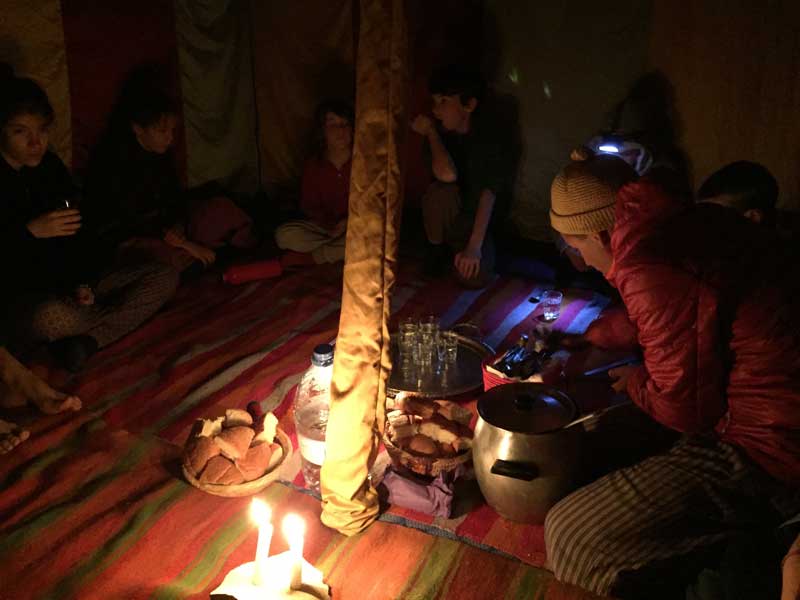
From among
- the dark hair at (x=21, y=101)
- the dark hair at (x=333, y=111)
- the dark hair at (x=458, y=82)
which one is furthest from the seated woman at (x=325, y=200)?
the dark hair at (x=21, y=101)

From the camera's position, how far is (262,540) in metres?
1.86

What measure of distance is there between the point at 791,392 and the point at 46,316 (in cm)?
301

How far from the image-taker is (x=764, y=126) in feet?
12.2

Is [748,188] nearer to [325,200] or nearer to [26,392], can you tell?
[325,200]

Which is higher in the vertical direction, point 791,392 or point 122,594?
point 791,392

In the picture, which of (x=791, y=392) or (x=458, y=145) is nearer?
(x=791, y=392)

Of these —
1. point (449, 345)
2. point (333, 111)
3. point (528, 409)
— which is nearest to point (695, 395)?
point (528, 409)

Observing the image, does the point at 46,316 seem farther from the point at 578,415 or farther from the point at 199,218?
the point at 578,415

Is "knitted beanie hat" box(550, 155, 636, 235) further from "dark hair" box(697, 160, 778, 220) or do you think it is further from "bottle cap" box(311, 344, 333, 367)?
"bottle cap" box(311, 344, 333, 367)

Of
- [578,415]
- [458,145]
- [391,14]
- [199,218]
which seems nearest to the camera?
[391,14]

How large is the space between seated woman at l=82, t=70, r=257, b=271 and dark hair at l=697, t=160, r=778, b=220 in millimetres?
2863

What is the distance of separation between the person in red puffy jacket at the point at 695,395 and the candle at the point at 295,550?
722 millimetres

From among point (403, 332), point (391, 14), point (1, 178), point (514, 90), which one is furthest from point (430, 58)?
→ point (391, 14)

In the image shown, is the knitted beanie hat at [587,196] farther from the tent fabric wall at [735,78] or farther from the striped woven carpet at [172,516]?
the tent fabric wall at [735,78]
